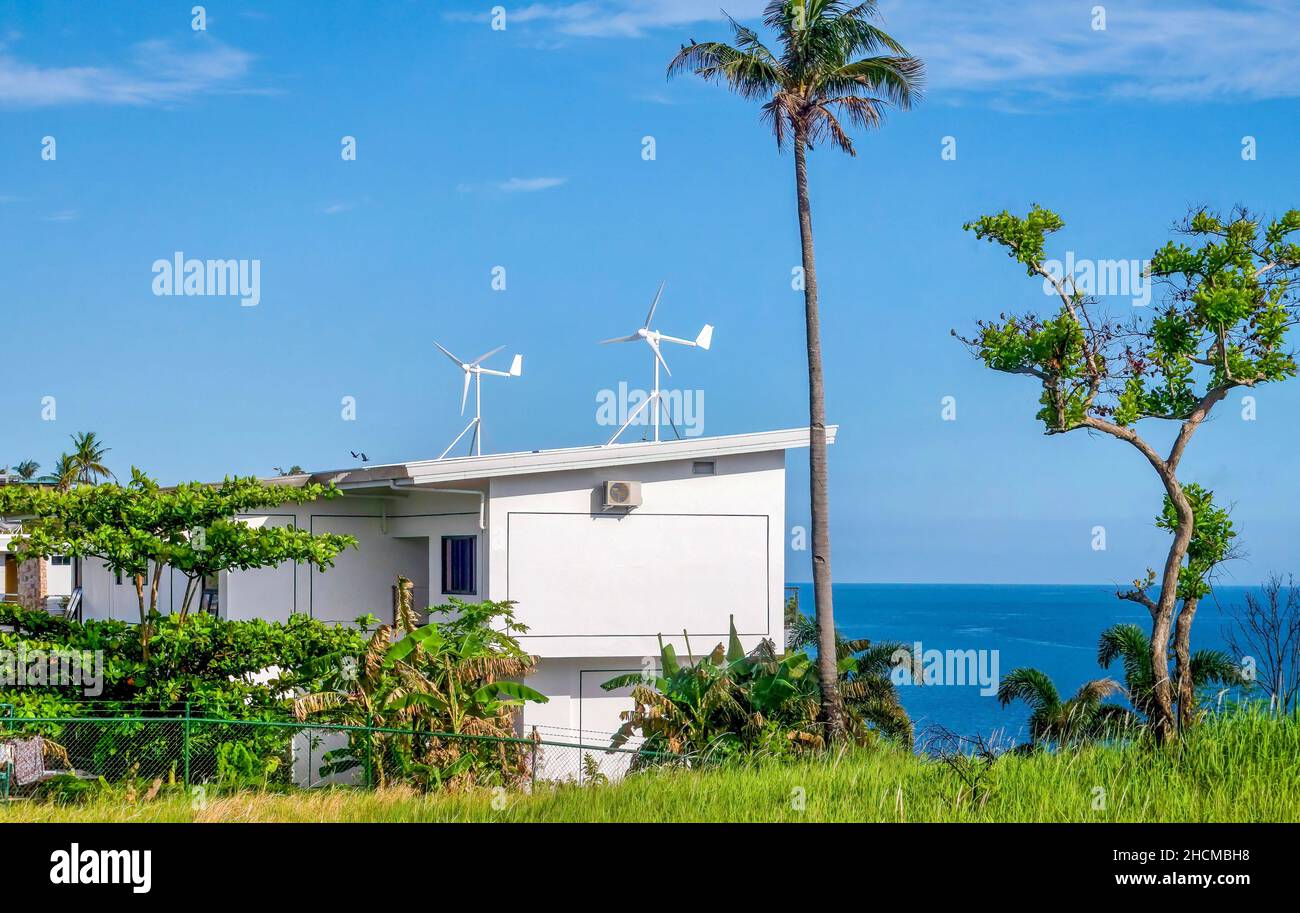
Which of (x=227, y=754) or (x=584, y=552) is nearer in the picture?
(x=227, y=754)

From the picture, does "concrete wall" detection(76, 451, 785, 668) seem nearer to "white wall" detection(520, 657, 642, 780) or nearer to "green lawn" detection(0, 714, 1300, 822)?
"white wall" detection(520, 657, 642, 780)

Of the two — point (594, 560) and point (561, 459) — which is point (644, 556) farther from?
point (561, 459)

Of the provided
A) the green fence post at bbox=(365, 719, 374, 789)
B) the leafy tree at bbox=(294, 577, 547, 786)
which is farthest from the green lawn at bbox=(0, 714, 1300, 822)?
the leafy tree at bbox=(294, 577, 547, 786)

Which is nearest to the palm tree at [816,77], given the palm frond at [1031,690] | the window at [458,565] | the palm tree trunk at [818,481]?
the palm tree trunk at [818,481]

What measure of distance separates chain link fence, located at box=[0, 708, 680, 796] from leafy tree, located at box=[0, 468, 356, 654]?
176cm

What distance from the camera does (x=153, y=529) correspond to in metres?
18.8

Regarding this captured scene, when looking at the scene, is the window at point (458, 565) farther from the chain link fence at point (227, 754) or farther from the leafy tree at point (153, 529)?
the chain link fence at point (227, 754)

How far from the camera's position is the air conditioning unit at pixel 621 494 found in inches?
978

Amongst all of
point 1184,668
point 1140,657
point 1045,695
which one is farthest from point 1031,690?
point 1184,668

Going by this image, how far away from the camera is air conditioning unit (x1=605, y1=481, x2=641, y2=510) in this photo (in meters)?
24.8

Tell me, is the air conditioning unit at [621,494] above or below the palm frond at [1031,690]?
above

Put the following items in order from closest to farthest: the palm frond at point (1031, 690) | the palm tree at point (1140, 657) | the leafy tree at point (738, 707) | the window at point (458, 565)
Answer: the leafy tree at point (738, 707)
the window at point (458, 565)
the palm tree at point (1140, 657)
the palm frond at point (1031, 690)

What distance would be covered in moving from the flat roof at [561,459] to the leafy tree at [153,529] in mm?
4011

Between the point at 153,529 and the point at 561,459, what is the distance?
768cm
